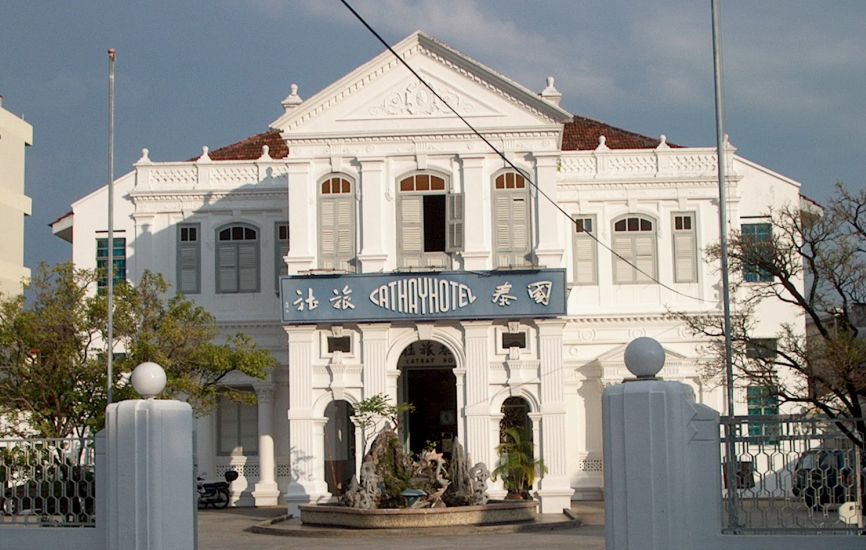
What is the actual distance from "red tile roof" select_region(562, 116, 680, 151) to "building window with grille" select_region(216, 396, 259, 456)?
35.4 feet

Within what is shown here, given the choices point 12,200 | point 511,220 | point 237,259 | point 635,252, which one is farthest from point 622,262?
point 12,200

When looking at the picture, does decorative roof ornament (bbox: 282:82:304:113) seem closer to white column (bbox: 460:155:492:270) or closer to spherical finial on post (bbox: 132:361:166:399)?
white column (bbox: 460:155:492:270)

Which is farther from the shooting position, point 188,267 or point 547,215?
point 188,267

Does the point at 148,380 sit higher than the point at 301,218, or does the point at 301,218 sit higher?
the point at 301,218

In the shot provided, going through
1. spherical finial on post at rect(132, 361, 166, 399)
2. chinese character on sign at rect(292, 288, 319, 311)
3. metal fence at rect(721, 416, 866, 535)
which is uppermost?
chinese character on sign at rect(292, 288, 319, 311)

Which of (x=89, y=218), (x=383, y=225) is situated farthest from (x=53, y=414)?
(x=89, y=218)

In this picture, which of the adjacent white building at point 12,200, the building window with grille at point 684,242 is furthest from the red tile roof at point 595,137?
the adjacent white building at point 12,200

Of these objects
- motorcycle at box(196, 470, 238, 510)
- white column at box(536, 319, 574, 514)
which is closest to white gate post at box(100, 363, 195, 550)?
white column at box(536, 319, 574, 514)

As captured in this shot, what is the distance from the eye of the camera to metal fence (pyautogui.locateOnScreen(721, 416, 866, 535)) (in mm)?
10156

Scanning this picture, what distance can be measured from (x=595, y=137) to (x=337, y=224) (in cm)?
994

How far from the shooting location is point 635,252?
3256 centimetres

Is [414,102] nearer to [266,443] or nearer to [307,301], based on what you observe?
[307,301]

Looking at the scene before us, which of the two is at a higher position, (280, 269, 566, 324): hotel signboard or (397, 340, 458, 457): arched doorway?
(280, 269, 566, 324): hotel signboard

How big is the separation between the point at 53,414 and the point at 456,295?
904 cm
